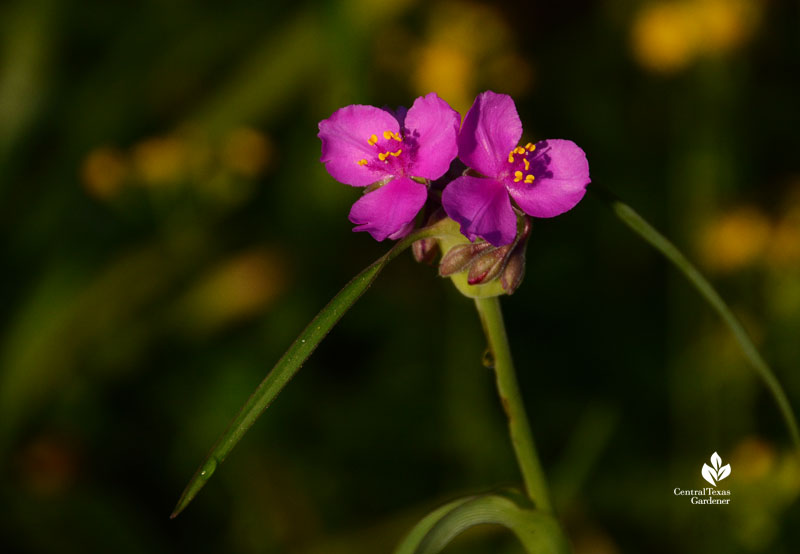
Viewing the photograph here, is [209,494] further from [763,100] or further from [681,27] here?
[763,100]

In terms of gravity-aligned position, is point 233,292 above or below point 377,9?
below

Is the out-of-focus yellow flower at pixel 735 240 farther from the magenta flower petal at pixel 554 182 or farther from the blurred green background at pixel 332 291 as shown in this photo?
the magenta flower petal at pixel 554 182

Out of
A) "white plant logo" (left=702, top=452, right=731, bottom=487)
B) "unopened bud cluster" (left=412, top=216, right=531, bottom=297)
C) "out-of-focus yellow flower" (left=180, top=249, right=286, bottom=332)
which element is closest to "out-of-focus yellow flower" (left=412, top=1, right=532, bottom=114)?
"out-of-focus yellow flower" (left=180, top=249, right=286, bottom=332)

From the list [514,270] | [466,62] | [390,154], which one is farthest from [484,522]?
[466,62]

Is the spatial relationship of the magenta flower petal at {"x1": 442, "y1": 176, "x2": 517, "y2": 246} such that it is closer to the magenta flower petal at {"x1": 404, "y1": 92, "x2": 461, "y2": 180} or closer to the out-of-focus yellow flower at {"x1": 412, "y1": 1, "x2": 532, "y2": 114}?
the magenta flower petal at {"x1": 404, "y1": 92, "x2": 461, "y2": 180}

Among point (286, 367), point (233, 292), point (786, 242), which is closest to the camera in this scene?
point (286, 367)

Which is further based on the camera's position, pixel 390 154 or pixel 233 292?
pixel 233 292

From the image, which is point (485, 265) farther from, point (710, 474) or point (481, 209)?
point (710, 474)
